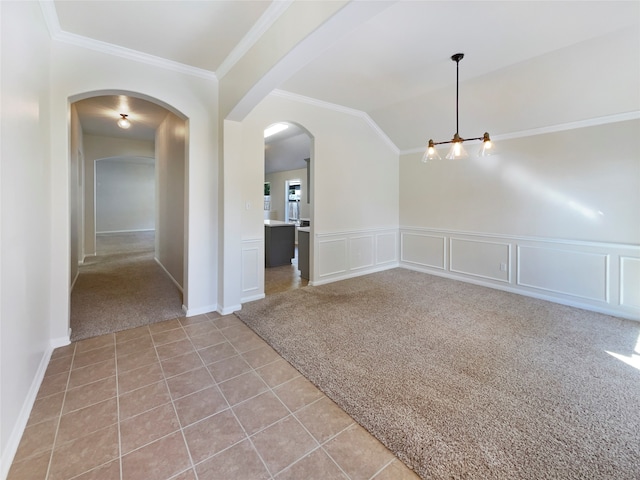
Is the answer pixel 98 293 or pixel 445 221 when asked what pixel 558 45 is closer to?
pixel 445 221

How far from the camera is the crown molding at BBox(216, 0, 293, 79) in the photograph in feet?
7.30

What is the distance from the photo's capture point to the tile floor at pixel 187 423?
4.90ft

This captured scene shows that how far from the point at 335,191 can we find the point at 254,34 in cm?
267

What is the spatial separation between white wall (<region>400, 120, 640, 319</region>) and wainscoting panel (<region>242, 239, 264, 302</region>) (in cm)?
329

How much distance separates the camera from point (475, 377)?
2273mm

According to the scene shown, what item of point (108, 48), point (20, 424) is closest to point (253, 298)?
A: point (20, 424)

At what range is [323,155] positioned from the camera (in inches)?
185

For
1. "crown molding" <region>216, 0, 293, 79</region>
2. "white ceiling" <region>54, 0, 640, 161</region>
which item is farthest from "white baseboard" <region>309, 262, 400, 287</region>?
"crown molding" <region>216, 0, 293, 79</region>

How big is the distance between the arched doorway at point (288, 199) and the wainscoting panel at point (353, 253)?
24 centimetres

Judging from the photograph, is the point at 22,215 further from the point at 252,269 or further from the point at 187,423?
the point at 252,269

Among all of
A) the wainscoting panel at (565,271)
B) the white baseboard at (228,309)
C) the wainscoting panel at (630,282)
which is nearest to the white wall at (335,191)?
the white baseboard at (228,309)

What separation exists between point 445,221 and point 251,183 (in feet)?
11.6

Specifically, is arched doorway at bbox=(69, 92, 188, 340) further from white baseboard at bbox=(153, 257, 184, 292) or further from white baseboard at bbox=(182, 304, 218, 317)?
white baseboard at bbox=(182, 304, 218, 317)

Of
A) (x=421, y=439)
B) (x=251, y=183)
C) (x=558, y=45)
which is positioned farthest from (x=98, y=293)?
(x=558, y=45)
